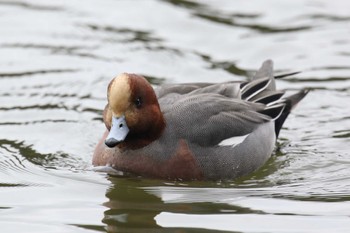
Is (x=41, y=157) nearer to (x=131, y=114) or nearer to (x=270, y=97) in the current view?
(x=131, y=114)

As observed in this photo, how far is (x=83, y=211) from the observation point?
8.15 metres

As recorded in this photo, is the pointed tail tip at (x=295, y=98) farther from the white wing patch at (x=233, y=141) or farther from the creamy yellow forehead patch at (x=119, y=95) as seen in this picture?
the creamy yellow forehead patch at (x=119, y=95)

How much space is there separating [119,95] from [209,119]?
0.98 m

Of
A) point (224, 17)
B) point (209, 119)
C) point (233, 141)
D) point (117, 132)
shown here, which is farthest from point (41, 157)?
point (224, 17)

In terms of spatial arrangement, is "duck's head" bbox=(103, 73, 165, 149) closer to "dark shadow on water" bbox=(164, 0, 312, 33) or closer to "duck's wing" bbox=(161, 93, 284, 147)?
"duck's wing" bbox=(161, 93, 284, 147)

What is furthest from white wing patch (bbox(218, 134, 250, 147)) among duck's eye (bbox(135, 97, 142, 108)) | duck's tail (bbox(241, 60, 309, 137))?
duck's eye (bbox(135, 97, 142, 108))

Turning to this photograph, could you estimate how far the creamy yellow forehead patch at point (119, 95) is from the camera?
28.5 ft

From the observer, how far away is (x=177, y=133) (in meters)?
9.02

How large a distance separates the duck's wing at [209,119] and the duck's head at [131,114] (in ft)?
0.61

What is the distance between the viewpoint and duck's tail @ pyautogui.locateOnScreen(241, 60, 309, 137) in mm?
10094

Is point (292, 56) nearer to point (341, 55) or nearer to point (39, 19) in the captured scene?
point (341, 55)

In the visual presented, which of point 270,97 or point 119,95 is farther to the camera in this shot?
point 270,97

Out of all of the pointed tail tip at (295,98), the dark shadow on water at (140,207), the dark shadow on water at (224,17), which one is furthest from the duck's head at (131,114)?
the dark shadow on water at (224,17)

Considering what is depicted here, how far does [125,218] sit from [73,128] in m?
2.81
